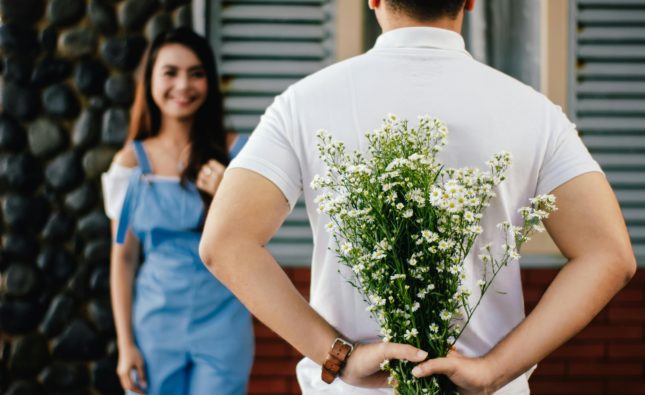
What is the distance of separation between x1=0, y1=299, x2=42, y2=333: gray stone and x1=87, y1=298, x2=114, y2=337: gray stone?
0.29 m

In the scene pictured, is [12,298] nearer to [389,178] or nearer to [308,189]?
[308,189]

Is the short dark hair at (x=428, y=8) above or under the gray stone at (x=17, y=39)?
above

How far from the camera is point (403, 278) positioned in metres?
1.21

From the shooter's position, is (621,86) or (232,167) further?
(621,86)

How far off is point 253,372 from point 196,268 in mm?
1112

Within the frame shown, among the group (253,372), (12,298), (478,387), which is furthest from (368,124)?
(12,298)

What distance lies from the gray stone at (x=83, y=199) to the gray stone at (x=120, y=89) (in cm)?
44

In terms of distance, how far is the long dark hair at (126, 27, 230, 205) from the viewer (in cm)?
292

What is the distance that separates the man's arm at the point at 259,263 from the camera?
4.45 ft

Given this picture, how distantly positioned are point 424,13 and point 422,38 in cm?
5

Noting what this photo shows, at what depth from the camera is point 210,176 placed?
2.77m

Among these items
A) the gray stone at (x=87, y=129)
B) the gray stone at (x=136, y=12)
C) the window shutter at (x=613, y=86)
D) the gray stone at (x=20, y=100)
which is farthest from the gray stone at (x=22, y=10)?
the window shutter at (x=613, y=86)

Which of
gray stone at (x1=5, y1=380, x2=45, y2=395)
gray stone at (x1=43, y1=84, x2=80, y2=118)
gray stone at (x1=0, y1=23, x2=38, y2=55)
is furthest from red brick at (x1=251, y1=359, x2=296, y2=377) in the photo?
gray stone at (x1=0, y1=23, x2=38, y2=55)

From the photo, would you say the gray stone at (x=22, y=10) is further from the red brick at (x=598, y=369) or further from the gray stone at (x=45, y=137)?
Answer: the red brick at (x=598, y=369)
